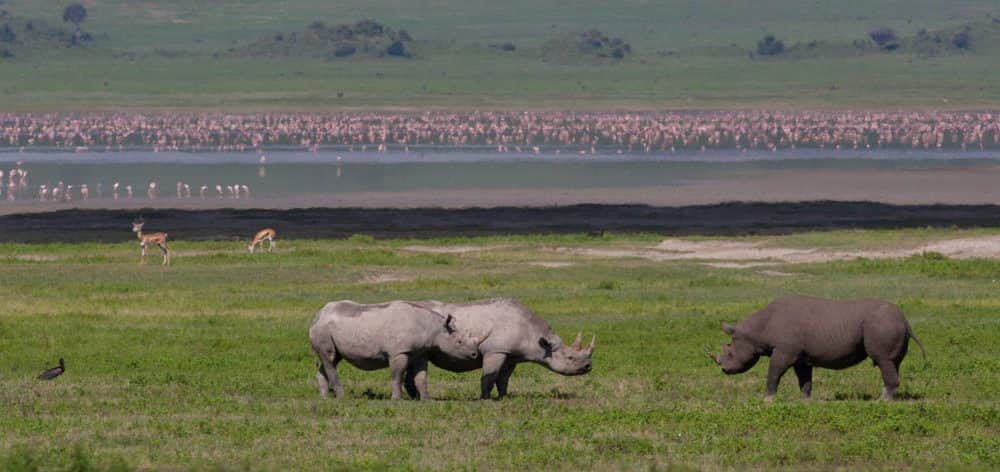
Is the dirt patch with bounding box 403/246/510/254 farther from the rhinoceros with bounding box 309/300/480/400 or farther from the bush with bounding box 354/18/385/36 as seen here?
Answer: the bush with bounding box 354/18/385/36

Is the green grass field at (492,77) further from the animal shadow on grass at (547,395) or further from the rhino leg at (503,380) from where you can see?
Answer: the rhino leg at (503,380)

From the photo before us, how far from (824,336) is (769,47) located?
15950cm

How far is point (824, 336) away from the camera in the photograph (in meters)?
20.3

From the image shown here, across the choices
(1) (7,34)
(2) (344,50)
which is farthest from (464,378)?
(1) (7,34)

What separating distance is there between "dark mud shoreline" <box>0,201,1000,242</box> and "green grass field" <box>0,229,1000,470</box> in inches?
376

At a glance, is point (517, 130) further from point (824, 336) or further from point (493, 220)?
point (824, 336)

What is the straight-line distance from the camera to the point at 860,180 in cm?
7406

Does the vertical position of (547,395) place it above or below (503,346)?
below

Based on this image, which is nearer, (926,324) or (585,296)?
(926,324)

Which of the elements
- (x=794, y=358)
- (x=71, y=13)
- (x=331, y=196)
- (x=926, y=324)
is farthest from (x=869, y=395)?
(x=71, y=13)

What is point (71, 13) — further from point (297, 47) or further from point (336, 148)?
point (336, 148)

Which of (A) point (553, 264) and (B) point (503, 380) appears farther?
(A) point (553, 264)

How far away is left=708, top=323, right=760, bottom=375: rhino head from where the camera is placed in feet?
68.8

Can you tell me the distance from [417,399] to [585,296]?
1403cm
